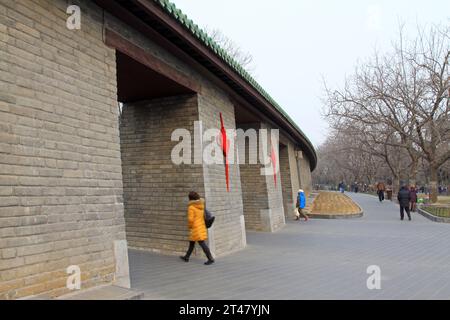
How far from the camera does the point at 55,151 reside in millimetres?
3969

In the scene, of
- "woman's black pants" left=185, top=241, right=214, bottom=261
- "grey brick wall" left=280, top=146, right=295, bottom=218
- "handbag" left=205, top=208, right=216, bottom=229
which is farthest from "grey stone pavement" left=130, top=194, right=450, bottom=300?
"grey brick wall" left=280, top=146, right=295, bottom=218

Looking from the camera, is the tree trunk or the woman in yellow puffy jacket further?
the tree trunk

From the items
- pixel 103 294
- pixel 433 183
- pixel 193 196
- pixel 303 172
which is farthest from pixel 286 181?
pixel 103 294

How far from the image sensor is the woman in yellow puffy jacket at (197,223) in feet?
21.6

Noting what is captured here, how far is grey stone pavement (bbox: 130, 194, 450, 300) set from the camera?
16.2ft

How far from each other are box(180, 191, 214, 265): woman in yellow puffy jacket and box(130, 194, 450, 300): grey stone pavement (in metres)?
0.30

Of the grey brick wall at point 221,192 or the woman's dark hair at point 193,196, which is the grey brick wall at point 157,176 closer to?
the grey brick wall at point 221,192

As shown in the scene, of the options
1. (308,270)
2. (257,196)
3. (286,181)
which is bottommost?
(308,270)

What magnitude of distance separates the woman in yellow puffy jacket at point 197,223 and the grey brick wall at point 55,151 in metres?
1.93

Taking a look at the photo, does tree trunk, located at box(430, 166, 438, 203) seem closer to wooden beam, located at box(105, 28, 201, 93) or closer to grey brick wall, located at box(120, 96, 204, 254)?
grey brick wall, located at box(120, 96, 204, 254)

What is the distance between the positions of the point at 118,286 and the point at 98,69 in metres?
2.70

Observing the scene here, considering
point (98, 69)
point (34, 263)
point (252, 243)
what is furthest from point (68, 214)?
point (252, 243)

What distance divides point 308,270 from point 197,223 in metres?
2.07

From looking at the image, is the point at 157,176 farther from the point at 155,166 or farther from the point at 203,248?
the point at 203,248
